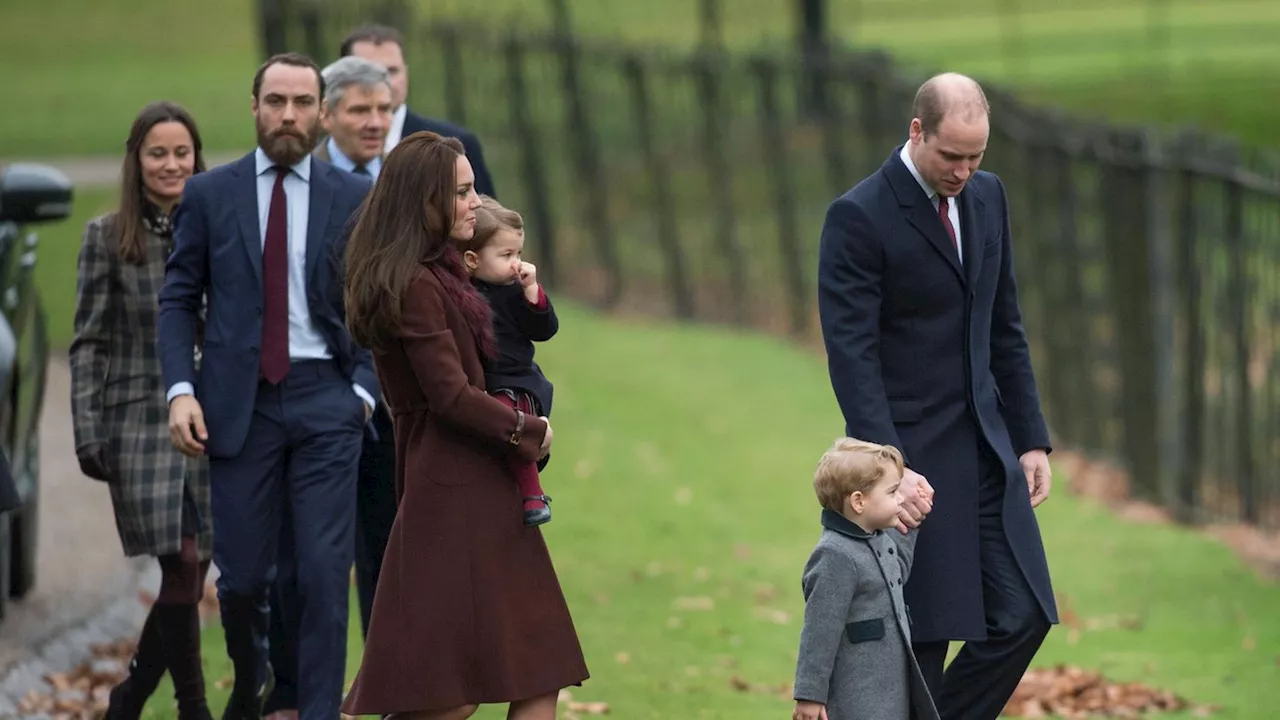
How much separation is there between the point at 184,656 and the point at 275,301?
1.27 m

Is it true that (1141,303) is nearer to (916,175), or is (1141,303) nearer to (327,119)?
(327,119)

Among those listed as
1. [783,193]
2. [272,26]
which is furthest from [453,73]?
[783,193]

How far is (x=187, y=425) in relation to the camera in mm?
6965

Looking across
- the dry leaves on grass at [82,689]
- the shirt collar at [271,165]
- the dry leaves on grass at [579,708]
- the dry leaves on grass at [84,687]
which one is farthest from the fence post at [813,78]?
the shirt collar at [271,165]

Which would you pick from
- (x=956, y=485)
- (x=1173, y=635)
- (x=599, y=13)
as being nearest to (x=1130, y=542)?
(x=1173, y=635)

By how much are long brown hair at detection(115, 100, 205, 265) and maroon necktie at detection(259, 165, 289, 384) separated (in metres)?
0.52

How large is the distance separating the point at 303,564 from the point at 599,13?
136ft

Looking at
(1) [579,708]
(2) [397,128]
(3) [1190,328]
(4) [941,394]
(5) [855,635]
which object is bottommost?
(1) [579,708]

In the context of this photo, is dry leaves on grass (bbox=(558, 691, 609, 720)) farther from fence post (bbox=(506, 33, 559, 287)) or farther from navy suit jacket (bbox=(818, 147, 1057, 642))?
fence post (bbox=(506, 33, 559, 287))

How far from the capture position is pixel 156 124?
7.61 meters

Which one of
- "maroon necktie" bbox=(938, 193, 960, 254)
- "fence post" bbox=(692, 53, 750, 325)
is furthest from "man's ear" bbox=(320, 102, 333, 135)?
"fence post" bbox=(692, 53, 750, 325)

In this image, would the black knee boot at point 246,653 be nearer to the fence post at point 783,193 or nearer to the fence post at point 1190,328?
the fence post at point 1190,328

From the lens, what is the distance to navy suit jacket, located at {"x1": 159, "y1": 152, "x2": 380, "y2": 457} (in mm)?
7109

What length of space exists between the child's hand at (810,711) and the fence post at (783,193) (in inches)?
687
